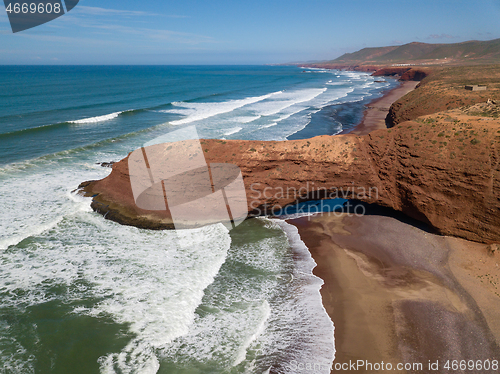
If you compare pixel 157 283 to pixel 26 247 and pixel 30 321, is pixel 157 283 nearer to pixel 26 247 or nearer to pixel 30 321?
pixel 30 321

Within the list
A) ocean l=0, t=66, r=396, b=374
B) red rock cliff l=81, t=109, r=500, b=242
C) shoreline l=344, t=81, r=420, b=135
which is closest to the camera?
ocean l=0, t=66, r=396, b=374

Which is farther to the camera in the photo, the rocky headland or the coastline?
the rocky headland

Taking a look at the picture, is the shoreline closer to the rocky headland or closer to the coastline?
the rocky headland

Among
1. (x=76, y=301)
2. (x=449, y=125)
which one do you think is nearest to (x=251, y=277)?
(x=76, y=301)

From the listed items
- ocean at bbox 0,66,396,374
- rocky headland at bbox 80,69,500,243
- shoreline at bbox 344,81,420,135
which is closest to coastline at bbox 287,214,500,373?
ocean at bbox 0,66,396,374

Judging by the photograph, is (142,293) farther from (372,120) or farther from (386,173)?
(372,120)

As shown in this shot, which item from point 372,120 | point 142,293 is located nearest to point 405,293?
point 142,293

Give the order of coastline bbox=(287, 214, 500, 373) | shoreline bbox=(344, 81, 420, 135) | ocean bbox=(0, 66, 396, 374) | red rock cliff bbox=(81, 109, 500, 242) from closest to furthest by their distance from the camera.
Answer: ocean bbox=(0, 66, 396, 374)
coastline bbox=(287, 214, 500, 373)
red rock cliff bbox=(81, 109, 500, 242)
shoreline bbox=(344, 81, 420, 135)

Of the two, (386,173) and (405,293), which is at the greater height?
(386,173)
